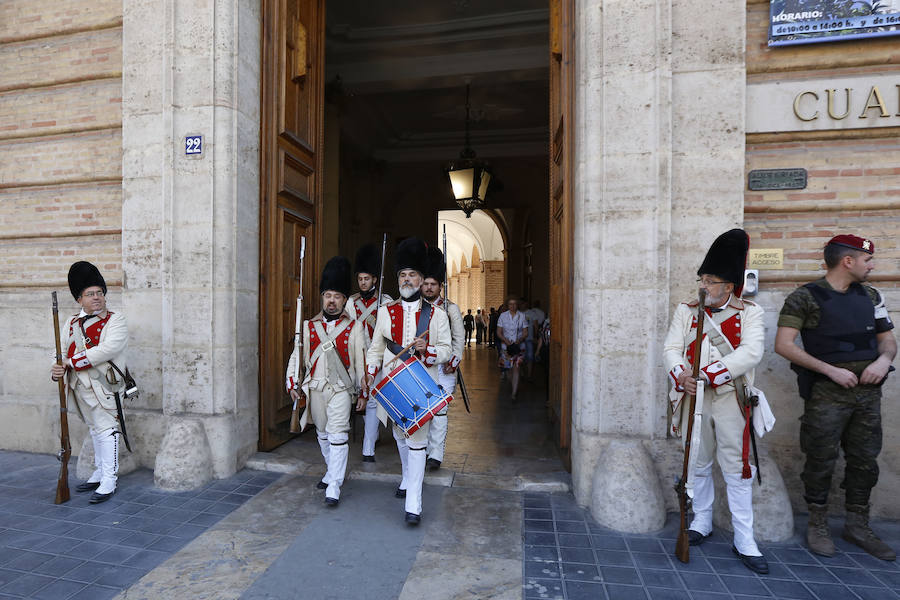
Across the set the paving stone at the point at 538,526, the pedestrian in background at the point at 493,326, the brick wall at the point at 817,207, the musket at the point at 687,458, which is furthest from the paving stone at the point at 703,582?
the pedestrian in background at the point at 493,326

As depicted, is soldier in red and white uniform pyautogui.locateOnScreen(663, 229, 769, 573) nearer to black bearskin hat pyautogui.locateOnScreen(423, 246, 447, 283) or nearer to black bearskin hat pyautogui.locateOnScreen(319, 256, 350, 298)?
black bearskin hat pyautogui.locateOnScreen(423, 246, 447, 283)

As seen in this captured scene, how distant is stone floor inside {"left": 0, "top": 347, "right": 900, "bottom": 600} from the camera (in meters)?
2.74

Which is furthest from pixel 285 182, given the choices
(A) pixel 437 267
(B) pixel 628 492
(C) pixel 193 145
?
(B) pixel 628 492

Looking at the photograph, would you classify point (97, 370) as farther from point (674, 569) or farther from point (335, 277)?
point (674, 569)

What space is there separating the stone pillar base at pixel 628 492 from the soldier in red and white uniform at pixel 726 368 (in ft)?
1.01

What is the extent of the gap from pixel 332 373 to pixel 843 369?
137 inches

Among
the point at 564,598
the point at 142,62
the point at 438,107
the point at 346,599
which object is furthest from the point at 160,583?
the point at 438,107

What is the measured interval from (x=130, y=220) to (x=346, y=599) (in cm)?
387

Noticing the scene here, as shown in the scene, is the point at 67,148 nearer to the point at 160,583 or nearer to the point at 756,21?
the point at 160,583

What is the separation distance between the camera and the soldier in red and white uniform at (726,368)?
2973mm

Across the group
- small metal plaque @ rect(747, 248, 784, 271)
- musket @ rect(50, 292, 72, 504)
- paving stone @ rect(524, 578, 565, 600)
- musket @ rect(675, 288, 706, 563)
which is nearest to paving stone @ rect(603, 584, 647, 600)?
paving stone @ rect(524, 578, 565, 600)

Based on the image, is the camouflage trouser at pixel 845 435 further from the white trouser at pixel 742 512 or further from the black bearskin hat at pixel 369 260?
the black bearskin hat at pixel 369 260

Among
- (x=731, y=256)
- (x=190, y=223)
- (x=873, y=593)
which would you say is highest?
(x=190, y=223)

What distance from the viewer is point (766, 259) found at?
3.73m
